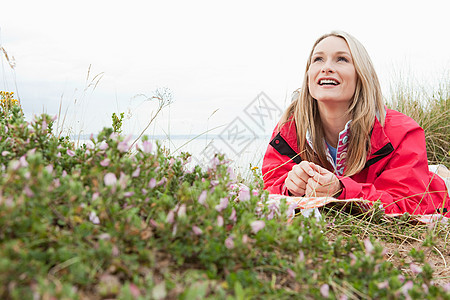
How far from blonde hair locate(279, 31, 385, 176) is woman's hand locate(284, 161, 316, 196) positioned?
1.59 feet

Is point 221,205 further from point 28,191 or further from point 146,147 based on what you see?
point 28,191

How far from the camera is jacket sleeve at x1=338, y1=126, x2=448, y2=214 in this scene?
10.0 feet

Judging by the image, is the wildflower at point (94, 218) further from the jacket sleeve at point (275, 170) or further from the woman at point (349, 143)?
the jacket sleeve at point (275, 170)

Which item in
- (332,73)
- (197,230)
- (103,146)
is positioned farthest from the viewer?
(332,73)

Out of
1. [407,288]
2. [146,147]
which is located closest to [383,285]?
[407,288]

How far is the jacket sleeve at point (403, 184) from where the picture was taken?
10.0 feet

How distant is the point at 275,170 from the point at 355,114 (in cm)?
96

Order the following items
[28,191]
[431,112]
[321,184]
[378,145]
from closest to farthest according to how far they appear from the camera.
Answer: [28,191], [321,184], [378,145], [431,112]

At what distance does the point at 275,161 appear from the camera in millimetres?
3992

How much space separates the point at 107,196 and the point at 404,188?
269 cm

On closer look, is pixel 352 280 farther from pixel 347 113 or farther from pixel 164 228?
pixel 347 113

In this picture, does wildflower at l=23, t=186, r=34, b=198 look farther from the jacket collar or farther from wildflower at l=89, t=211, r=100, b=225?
the jacket collar

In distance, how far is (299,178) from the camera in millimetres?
3131

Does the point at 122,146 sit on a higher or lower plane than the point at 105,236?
higher
